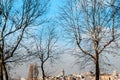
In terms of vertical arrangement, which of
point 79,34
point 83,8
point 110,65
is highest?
point 83,8

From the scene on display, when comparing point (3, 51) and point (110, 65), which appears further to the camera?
point (110, 65)

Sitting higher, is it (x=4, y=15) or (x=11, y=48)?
(x=4, y=15)

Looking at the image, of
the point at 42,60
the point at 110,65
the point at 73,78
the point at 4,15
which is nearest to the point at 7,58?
the point at 4,15

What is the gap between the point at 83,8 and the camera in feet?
93.9

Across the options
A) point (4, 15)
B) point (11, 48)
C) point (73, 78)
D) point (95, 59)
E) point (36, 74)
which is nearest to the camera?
point (4, 15)

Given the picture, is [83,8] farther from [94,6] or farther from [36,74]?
[36,74]

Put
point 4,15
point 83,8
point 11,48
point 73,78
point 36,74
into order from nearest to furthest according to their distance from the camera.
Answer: point 4,15
point 11,48
point 83,8
point 36,74
point 73,78

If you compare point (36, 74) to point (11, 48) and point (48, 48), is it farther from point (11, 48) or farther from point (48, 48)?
point (11, 48)

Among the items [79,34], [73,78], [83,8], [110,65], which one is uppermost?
[83,8]

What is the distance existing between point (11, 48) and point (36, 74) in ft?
119

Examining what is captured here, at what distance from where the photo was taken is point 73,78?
133 m

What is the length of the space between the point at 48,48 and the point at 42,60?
1.73 metres

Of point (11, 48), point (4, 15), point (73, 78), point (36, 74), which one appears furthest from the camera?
point (73, 78)

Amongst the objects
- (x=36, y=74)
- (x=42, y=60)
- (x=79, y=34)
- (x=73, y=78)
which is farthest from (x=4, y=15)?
(x=73, y=78)
